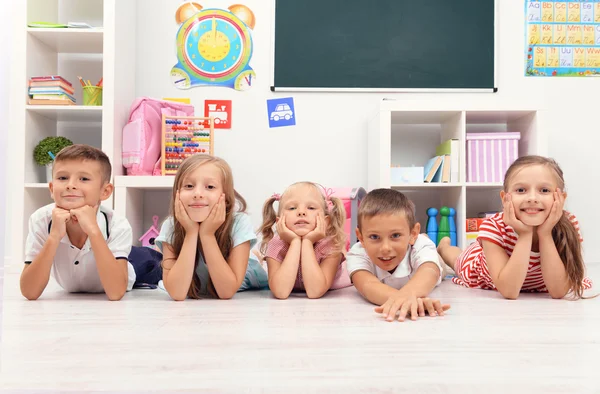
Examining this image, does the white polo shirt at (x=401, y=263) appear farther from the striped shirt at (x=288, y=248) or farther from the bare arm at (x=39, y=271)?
the bare arm at (x=39, y=271)

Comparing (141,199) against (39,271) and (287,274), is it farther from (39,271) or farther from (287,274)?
(287,274)

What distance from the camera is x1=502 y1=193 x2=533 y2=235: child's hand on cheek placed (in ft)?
5.34

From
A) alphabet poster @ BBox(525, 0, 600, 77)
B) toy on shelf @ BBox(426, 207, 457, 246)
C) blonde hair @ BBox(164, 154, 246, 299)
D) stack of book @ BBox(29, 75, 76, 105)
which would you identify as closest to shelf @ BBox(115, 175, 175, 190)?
stack of book @ BBox(29, 75, 76, 105)

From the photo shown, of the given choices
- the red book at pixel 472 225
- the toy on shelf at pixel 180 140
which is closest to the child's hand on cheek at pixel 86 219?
the toy on shelf at pixel 180 140

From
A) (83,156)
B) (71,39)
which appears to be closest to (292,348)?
(83,156)

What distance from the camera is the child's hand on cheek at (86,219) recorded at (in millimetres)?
1550

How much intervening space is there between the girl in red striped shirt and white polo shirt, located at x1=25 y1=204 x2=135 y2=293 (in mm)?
1140

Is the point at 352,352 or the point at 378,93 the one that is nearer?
the point at 352,352

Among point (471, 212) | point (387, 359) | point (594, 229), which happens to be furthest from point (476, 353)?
point (594, 229)

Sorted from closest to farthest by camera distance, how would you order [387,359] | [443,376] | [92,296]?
[443,376]
[387,359]
[92,296]

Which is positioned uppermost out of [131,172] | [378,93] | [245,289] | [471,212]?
[378,93]

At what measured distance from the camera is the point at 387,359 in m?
0.94

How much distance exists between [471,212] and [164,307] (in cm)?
237

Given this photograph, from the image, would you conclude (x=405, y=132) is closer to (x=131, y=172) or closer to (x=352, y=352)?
(x=131, y=172)
